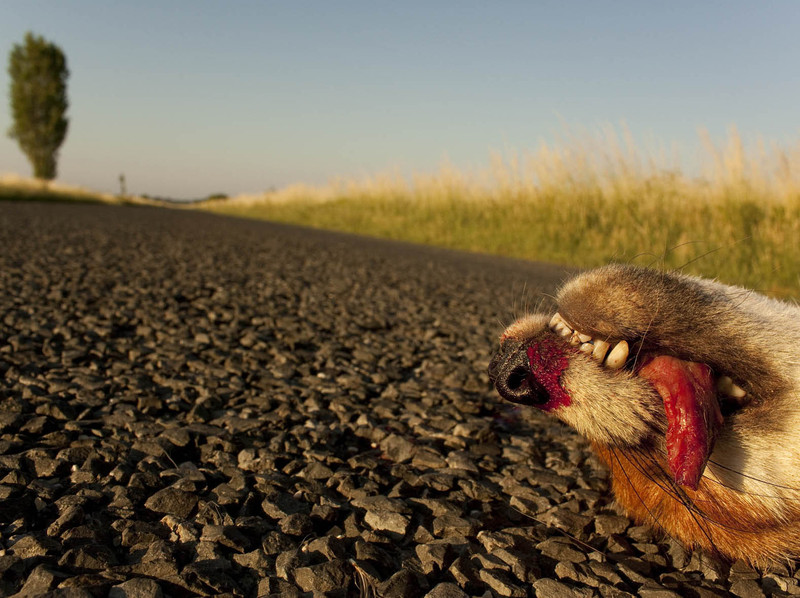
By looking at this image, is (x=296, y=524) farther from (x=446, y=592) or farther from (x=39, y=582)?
(x=39, y=582)

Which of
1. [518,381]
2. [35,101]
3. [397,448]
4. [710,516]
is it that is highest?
[35,101]

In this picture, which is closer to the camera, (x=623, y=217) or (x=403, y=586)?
(x=403, y=586)

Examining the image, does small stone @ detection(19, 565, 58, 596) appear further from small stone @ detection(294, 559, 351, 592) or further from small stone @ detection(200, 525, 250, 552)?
small stone @ detection(294, 559, 351, 592)

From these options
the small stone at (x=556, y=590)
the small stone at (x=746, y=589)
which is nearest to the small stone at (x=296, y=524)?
the small stone at (x=556, y=590)

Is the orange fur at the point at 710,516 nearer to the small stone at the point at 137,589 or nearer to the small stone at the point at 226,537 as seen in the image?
the small stone at the point at 226,537

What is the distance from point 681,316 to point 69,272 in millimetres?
4619

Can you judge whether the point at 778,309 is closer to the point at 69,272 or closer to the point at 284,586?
the point at 284,586

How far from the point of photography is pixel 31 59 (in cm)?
3834

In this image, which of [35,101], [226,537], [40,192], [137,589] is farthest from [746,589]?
[35,101]

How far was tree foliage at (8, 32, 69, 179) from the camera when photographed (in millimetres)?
38312

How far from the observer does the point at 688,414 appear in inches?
45.3

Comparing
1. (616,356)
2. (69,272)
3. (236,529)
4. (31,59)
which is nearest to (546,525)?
(616,356)

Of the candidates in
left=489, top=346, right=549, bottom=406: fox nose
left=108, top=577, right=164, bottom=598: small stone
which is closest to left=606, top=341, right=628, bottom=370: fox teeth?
left=489, top=346, right=549, bottom=406: fox nose

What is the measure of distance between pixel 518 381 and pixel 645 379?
269mm
